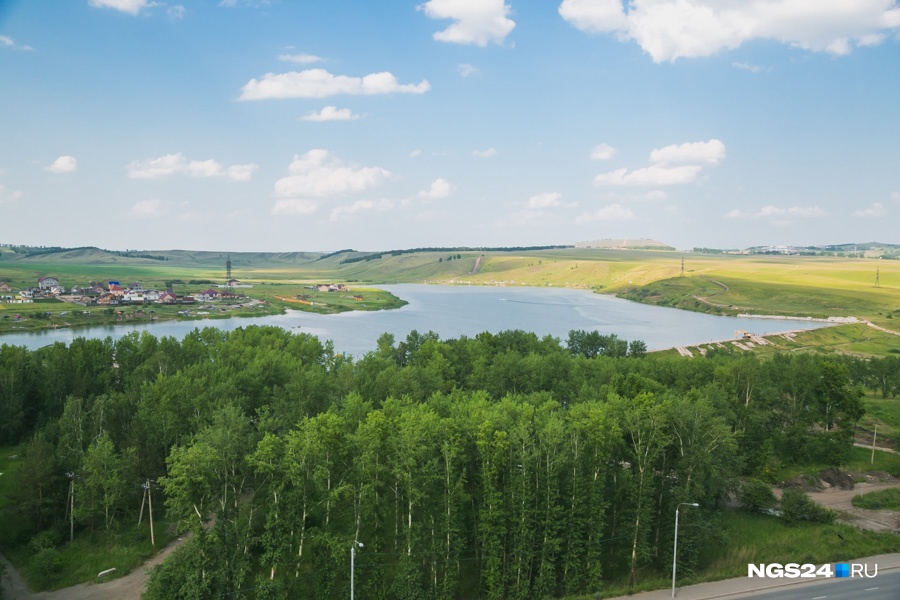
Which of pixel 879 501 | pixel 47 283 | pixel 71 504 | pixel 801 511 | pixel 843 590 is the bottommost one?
pixel 879 501

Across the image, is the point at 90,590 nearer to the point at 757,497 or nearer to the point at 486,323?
the point at 757,497

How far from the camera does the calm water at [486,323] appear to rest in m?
68.2

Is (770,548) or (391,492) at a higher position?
(391,492)

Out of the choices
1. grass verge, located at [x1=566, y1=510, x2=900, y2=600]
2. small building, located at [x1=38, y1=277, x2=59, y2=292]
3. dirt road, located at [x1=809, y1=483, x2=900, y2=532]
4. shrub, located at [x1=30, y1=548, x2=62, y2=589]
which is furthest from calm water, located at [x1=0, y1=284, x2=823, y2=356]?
grass verge, located at [x1=566, y1=510, x2=900, y2=600]

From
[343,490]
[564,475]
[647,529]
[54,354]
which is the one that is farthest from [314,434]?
[54,354]

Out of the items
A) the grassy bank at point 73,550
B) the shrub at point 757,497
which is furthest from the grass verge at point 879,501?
the grassy bank at point 73,550

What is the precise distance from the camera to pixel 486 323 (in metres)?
82.9

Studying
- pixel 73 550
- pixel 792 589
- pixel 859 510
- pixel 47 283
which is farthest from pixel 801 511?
pixel 47 283

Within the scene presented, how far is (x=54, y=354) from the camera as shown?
34594 mm

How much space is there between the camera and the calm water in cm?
6819

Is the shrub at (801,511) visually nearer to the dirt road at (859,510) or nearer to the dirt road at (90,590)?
the dirt road at (859,510)

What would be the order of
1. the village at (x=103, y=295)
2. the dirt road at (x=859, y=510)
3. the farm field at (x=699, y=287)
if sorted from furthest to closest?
the village at (x=103, y=295) → the farm field at (x=699, y=287) → the dirt road at (x=859, y=510)

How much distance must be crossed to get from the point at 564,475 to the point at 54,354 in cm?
3044

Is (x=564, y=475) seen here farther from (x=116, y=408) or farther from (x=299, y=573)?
(x=116, y=408)
